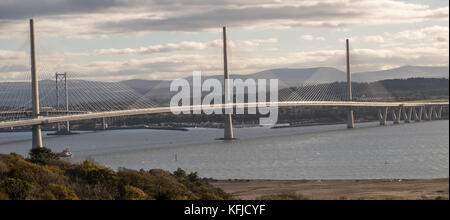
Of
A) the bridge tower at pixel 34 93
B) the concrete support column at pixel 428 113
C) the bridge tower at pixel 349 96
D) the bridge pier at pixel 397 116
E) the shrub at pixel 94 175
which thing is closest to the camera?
the shrub at pixel 94 175

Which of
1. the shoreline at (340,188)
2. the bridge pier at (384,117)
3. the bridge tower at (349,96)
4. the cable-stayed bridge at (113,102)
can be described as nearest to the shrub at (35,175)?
the shoreline at (340,188)

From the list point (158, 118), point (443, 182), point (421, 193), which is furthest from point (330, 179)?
point (158, 118)

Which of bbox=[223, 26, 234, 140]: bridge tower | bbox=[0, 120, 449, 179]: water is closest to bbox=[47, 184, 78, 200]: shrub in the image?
bbox=[0, 120, 449, 179]: water

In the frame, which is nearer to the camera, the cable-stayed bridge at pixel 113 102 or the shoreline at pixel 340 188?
the shoreline at pixel 340 188

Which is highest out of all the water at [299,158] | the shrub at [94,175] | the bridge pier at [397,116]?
the shrub at [94,175]

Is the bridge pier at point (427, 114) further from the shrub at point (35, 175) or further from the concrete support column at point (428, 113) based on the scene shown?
the shrub at point (35, 175)

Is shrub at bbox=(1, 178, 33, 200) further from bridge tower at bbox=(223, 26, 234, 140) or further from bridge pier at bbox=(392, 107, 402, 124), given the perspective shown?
bridge pier at bbox=(392, 107, 402, 124)
